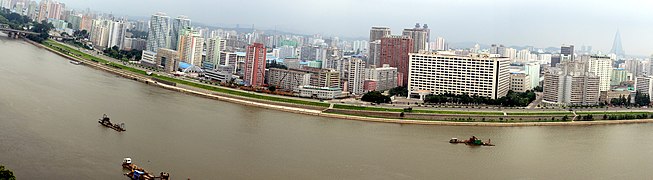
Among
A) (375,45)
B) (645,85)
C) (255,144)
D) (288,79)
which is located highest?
(375,45)

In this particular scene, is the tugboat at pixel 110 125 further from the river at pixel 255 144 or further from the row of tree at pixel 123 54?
the row of tree at pixel 123 54

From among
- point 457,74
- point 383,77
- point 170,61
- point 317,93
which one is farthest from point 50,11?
point 457,74

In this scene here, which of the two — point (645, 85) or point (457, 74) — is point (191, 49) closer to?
point (457, 74)

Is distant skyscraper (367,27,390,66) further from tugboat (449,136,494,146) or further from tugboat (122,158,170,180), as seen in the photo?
tugboat (122,158,170,180)

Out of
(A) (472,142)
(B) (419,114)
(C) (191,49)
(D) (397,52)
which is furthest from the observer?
(C) (191,49)

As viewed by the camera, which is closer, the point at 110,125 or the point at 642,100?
the point at 110,125

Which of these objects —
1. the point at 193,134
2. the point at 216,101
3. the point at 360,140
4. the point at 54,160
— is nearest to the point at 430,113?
the point at 360,140

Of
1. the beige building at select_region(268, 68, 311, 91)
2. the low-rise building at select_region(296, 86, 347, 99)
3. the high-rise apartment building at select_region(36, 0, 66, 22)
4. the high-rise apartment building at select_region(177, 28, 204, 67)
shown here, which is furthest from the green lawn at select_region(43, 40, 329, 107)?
the high-rise apartment building at select_region(36, 0, 66, 22)

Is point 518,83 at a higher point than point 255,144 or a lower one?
higher
